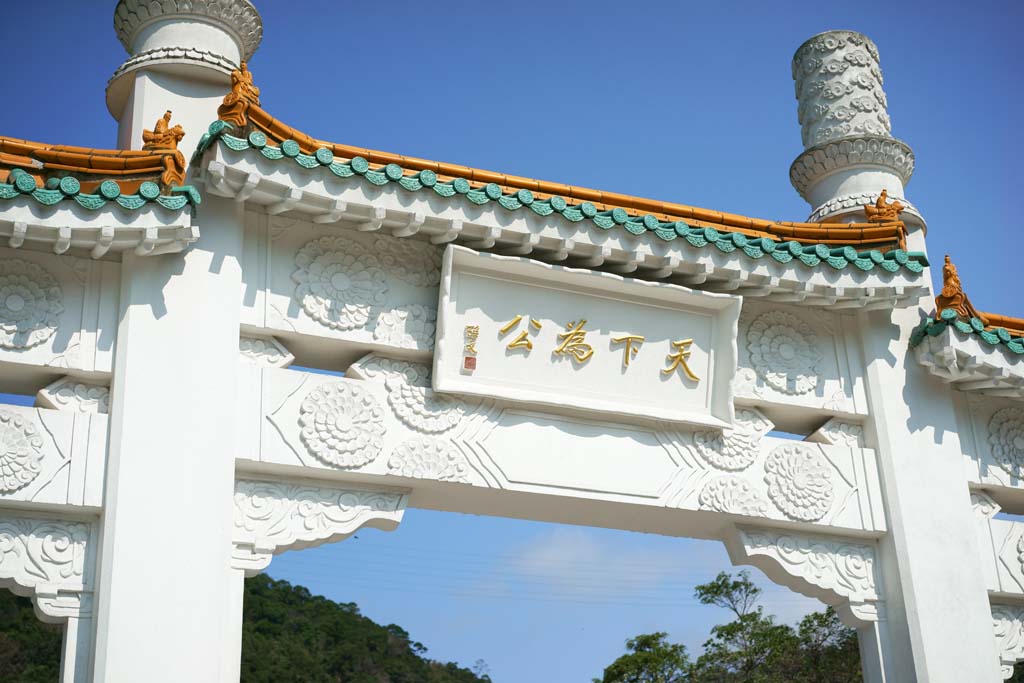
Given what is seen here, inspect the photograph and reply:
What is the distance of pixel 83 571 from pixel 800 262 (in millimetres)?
3579

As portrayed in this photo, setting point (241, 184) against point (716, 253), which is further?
point (716, 253)

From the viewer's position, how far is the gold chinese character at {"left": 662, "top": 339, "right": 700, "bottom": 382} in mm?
5671

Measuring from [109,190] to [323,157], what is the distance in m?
0.88

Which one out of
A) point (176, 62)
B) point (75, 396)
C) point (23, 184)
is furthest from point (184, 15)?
point (75, 396)

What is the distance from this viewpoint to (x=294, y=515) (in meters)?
4.91

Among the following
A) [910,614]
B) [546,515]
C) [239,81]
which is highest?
[239,81]

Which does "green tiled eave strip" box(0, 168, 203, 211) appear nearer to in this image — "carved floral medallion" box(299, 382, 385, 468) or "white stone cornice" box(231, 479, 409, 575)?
"carved floral medallion" box(299, 382, 385, 468)

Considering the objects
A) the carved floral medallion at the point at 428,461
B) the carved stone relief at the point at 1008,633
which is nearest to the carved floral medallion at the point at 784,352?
the carved stone relief at the point at 1008,633

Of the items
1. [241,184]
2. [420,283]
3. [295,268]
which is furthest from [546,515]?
[241,184]

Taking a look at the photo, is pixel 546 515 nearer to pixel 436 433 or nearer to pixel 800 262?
pixel 436 433

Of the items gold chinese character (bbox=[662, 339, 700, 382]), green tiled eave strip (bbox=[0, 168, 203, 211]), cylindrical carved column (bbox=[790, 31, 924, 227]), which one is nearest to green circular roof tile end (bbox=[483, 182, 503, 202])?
gold chinese character (bbox=[662, 339, 700, 382])

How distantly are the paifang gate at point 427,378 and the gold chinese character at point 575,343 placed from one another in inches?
0.8

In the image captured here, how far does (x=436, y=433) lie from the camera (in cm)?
520

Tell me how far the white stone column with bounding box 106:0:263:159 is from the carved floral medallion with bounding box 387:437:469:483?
165cm
